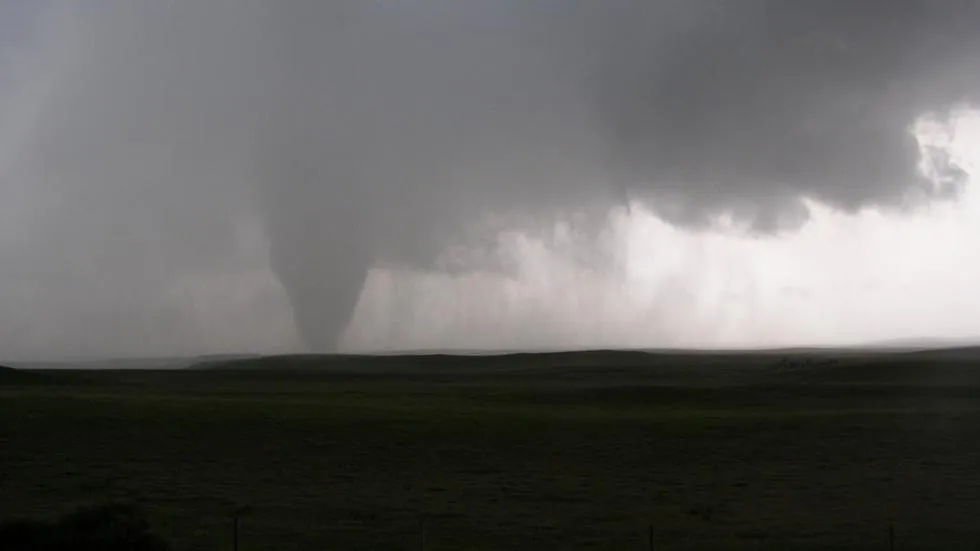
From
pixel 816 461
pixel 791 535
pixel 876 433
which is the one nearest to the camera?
pixel 791 535

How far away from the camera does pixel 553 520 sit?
75.6 ft

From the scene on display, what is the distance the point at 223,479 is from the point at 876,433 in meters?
25.4

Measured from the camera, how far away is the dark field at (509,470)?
21688mm

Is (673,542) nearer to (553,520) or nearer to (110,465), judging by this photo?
(553,520)

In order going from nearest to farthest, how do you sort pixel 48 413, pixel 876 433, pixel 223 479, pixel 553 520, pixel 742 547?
1. pixel 742 547
2. pixel 553 520
3. pixel 223 479
4. pixel 876 433
5. pixel 48 413

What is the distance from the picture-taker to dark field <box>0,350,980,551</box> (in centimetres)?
2169

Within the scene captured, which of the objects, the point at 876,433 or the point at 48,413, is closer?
the point at 876,433

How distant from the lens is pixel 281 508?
Result: 2431 cm

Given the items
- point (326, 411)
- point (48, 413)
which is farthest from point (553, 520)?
point (48, 413)

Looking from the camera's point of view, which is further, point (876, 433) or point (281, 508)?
point (876, 433)

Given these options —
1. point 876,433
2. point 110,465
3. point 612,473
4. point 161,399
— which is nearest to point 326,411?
point 161,399

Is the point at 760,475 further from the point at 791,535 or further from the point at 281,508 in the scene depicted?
the point at 281,508

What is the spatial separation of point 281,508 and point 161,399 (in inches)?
999

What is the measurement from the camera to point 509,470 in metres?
30.0
